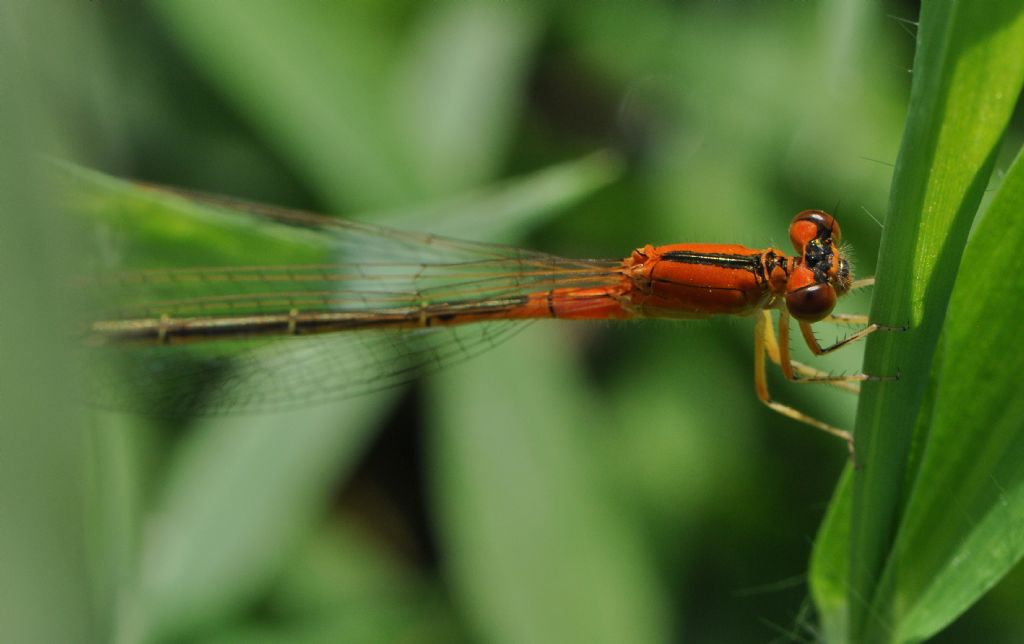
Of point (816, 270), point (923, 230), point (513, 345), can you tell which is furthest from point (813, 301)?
point (513, 345)

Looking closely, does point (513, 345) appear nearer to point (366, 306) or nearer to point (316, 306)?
point (366, 306)

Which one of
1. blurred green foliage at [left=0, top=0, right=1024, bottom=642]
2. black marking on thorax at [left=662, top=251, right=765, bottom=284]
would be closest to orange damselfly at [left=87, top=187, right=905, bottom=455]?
black marking on thorax at [left=662, top=251, right=765, bottom=284]

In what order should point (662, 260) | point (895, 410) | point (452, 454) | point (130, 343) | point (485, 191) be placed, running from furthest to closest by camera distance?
point (485, 191) < point (452, 454) < point (130, 343) < point (662, 260) < point (895, 410)

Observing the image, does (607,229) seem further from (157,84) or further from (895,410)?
(895,410)

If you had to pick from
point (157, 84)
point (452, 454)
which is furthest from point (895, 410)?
point (157, 84)

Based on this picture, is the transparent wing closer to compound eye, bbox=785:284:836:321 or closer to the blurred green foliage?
the blurred green foliage
